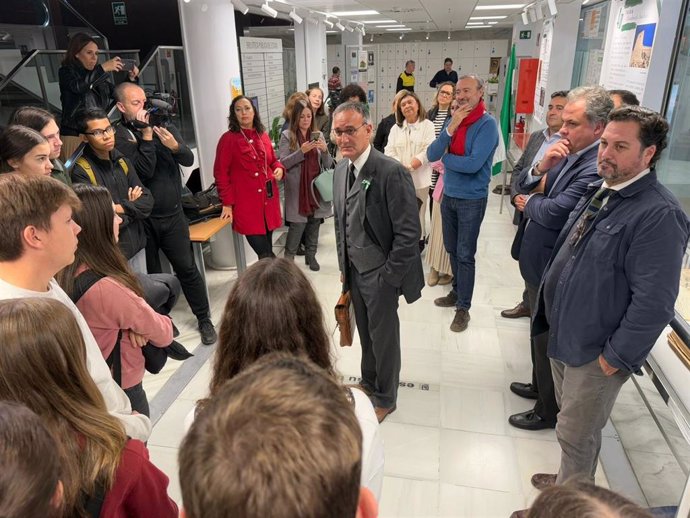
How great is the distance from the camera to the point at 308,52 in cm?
820

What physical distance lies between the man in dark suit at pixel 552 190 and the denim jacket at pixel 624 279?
493 mm

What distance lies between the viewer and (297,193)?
4.55m

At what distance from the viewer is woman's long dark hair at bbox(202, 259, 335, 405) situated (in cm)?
122

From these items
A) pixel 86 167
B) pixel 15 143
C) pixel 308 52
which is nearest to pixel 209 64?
pixel 86 167

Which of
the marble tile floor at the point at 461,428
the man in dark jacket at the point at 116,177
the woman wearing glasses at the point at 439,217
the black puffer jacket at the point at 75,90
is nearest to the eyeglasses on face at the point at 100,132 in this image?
the man in dark jacket at the point at 116,177

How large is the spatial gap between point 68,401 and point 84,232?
0.87 m

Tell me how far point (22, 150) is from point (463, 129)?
8.83 ft

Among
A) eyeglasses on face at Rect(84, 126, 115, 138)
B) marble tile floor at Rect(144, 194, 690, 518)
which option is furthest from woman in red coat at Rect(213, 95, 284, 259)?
eyeglasses on face at Rect(84, 126, 115, 138)

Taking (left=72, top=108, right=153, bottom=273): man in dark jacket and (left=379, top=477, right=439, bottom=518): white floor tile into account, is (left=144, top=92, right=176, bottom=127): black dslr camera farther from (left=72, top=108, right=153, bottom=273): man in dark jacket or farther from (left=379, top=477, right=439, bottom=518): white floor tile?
(left=379, top=477, right=439, bottom=518): white floor tile

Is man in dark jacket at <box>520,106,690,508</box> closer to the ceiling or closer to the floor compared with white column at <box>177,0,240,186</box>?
closer to the floor

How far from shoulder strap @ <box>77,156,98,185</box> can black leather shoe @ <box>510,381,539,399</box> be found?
2826 mm

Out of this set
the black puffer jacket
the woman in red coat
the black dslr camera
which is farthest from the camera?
the woman in red coat

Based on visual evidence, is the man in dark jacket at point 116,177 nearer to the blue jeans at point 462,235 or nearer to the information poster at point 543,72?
the blue jeans at point 462,235

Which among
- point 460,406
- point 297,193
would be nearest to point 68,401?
point 460,406
